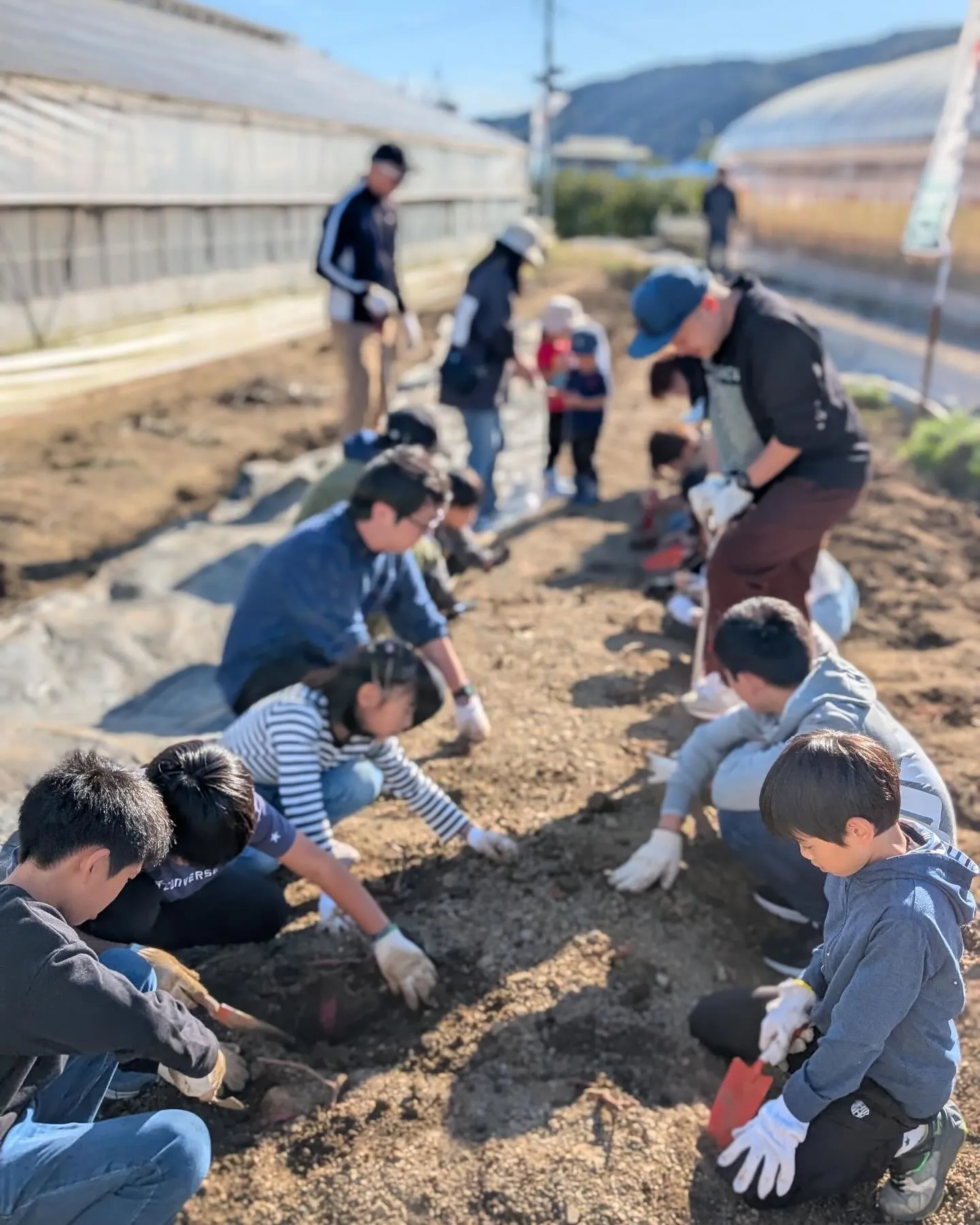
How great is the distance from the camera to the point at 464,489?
4512mm

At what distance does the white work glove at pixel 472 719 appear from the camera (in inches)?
140

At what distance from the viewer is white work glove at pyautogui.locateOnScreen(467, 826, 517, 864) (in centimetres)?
294

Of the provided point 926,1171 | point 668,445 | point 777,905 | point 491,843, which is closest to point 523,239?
point 668,445

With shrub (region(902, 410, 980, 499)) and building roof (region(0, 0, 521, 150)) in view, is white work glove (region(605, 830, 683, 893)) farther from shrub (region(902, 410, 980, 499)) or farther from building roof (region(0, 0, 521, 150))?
building roof (region(0, 0, 521, 150))

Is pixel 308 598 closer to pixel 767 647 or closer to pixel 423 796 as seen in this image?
pixel 423 796

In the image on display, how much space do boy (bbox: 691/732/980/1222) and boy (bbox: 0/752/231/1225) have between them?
104cm

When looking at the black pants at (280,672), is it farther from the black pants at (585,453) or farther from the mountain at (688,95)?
the mountain at (688,95)

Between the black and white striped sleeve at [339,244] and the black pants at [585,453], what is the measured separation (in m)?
1.58

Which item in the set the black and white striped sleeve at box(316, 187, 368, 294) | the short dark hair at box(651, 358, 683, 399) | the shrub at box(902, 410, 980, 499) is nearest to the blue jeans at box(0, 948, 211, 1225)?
the short dark hair at box(651, 358, 683, 399)

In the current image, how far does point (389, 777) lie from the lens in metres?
2.88

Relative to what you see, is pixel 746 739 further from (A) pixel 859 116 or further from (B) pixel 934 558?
(A) pixel 859 116

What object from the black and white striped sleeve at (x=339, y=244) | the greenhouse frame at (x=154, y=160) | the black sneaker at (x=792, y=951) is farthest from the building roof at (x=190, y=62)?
the black sneaker at (x=792, y=951)

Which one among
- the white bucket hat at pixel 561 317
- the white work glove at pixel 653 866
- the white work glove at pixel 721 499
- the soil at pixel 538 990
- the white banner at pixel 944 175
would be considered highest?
the white banner at pixel 944 175

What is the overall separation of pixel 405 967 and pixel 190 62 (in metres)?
9.97
